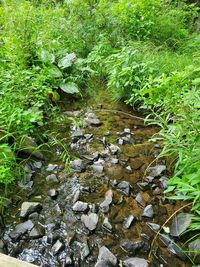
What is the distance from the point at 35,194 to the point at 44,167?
0.40m

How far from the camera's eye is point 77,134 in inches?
128

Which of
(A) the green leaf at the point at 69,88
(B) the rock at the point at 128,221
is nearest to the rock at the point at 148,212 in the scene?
(B) the rock at the point at 128,221

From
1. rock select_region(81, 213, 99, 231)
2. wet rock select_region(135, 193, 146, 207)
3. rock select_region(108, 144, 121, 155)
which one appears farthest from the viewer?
rock select_region(108, 144, 121, 155)

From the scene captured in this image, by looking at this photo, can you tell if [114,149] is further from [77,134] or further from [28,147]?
[28,147]

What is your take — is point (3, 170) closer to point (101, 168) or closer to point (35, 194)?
point (35, 194)

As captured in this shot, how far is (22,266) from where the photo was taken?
119 centimetres

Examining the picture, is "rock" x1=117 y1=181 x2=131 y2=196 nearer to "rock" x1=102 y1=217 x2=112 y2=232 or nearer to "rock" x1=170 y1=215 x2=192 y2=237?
"rock" x1=102 y1=217 x2=112 y2=232

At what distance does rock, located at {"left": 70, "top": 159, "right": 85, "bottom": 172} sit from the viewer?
265 cm

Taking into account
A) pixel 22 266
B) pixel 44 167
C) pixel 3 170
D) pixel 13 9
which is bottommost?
pixel 44 167

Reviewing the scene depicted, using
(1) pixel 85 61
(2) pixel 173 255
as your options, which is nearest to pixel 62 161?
(2) pixel 173 255

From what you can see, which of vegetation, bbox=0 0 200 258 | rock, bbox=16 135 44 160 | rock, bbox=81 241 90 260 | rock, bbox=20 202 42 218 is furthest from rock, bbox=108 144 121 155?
rock, bbox=81 241 90 260

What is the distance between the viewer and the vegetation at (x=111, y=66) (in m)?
2.14

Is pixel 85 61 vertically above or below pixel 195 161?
below

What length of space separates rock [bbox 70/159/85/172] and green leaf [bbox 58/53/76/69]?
7.54 feet
